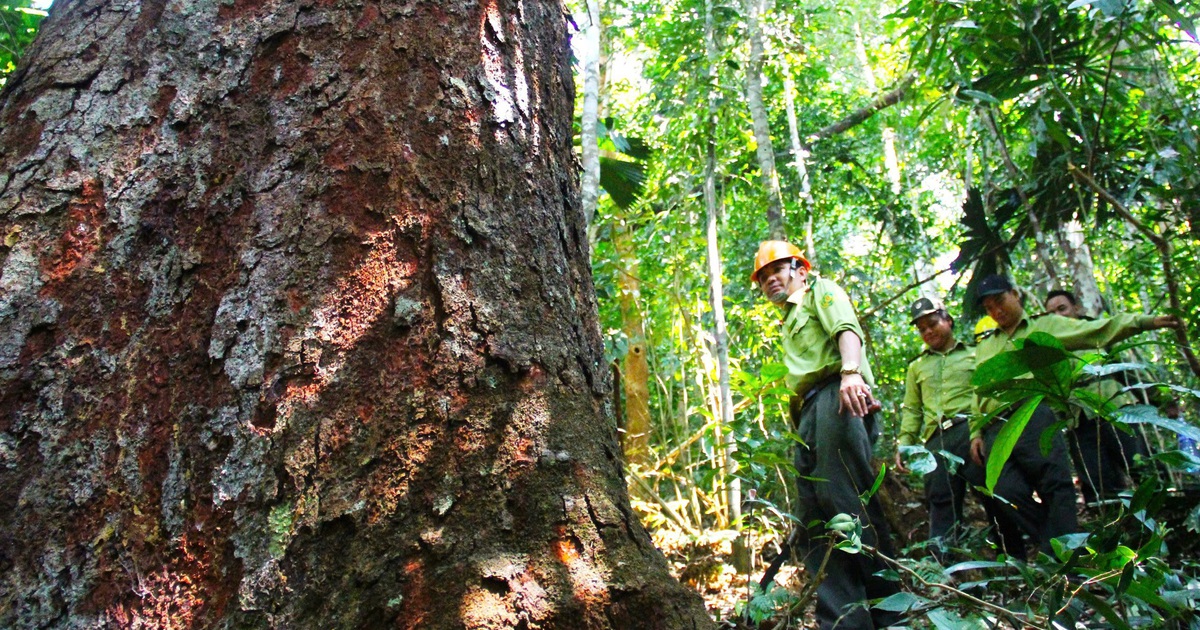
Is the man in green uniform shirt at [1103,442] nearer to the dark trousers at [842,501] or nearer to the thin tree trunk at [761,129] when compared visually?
the dark trousers at [842,501]

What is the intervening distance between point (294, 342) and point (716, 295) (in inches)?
163

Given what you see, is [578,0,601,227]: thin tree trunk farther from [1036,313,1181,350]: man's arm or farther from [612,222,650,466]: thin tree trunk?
[612,222,650,466]: thin tree trunk

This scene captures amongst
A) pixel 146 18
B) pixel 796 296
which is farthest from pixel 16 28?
pixel 796 296

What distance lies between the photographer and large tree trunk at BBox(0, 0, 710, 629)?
104 centimetres

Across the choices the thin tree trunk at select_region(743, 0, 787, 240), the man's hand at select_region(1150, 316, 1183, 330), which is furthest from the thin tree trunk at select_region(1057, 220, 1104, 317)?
the man's hand at select_region(1150, 316, 1183, 330)

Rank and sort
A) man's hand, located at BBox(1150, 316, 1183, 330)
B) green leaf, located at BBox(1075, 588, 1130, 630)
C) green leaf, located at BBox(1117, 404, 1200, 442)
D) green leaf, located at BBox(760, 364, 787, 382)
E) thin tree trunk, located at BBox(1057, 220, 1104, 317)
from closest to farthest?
green leaf, located at BBox(1075, 588, 1130, 630) → green leaf, located at BBox(1117, 404, 1200, 442) → man's hand, located at BBox(1150, 316, 1183, 330) → green leaf, located at BBox(760, 364, 787, 382) → thin tree trunk, located at BBox(1057, 220, 1104, 317)

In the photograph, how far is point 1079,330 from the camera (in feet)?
11.3

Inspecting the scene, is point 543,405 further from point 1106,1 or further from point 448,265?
point 1106,1

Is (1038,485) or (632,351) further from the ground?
(632,351)

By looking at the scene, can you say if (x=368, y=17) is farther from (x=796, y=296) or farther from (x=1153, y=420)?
(x=796, y=296)

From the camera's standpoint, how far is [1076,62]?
4492 mm

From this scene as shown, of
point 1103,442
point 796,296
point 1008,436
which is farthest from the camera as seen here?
point 1103,442

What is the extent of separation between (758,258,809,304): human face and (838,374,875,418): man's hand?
2.32 feet

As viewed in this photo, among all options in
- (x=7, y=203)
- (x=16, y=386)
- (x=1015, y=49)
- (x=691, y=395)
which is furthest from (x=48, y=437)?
(x=691, y=395)
